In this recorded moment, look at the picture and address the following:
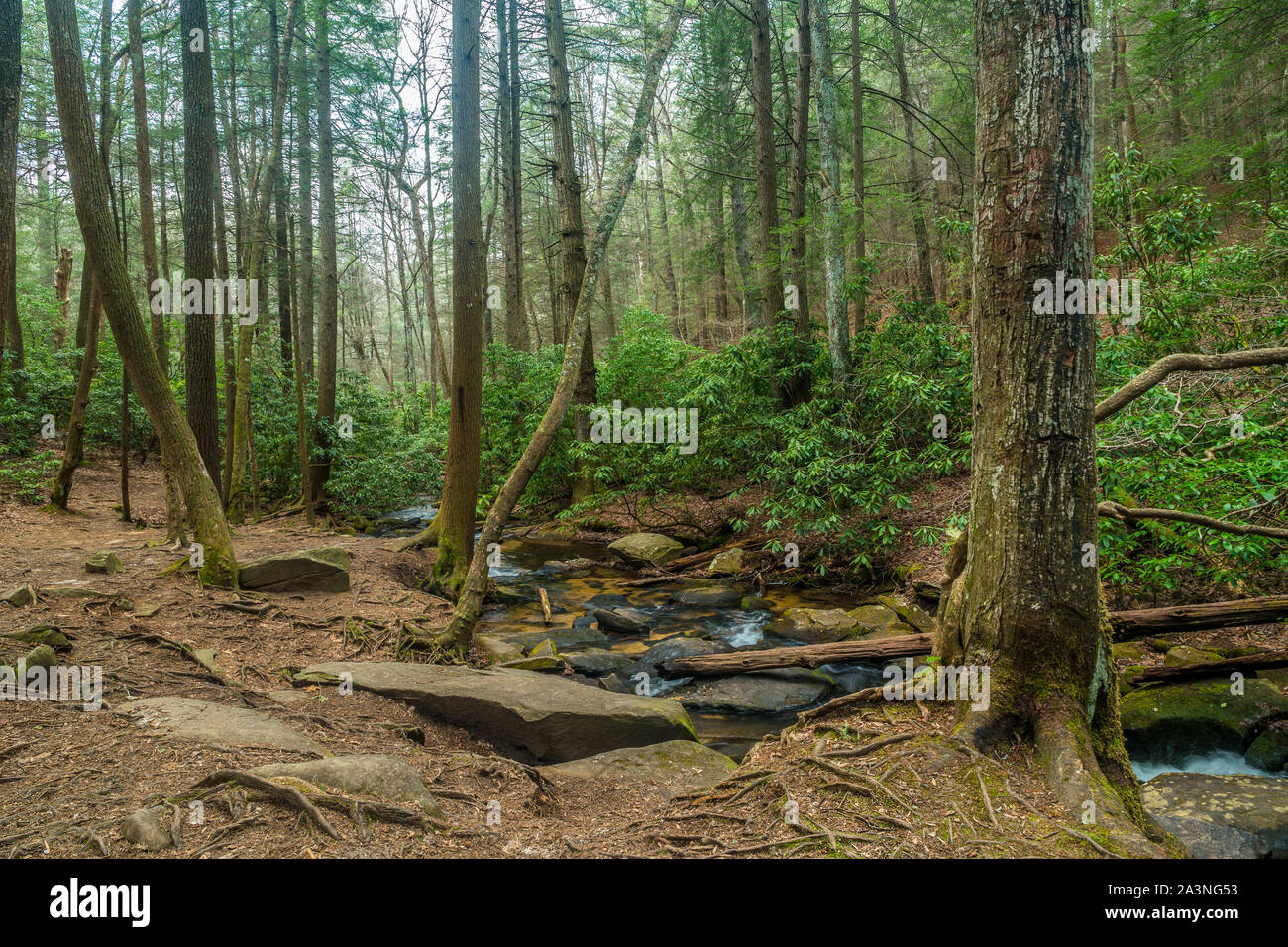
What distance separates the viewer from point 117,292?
7.00 meters

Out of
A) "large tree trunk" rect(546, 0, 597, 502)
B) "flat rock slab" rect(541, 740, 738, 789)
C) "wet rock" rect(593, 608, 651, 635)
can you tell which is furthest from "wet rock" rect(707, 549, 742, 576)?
"flat rock slab" rect(541, 740, 738, 789)

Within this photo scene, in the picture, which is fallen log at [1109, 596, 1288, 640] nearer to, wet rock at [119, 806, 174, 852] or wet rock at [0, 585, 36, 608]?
wet rock at [119, 806, 174, 852]

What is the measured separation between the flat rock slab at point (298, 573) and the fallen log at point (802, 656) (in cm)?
455

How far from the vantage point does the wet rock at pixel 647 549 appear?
12.6 m

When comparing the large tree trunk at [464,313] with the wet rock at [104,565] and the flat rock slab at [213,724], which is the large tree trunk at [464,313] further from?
the flat rock slab at [213,724]

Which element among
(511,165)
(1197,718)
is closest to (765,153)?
(511,165)

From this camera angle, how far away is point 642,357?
51.4ft

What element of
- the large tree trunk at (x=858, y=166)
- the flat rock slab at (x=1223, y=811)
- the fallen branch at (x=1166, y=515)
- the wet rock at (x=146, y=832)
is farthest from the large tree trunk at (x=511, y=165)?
the flat rock slab at (x=1223, y=811)

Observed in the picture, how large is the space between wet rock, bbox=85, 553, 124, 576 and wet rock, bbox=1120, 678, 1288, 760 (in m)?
10.3

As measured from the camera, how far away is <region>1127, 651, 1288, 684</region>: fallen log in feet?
19.6

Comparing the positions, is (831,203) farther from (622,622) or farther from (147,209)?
(147,209)

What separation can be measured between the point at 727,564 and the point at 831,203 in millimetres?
6710

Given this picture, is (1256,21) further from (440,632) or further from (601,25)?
(440,632)
